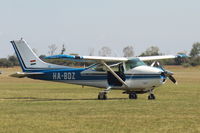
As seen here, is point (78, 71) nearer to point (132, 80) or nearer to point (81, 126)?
point (132, 80)

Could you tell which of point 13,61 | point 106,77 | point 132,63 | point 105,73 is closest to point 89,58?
point 105,73

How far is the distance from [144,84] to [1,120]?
32.1 feet

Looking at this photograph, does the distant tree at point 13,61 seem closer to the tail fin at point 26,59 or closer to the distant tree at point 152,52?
the distant tree at point 152,52

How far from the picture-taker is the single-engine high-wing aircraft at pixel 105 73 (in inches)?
863

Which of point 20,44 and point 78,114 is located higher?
point 20,44

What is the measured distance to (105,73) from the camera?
75.4 feet

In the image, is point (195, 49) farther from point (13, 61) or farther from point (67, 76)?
point (67, 76)

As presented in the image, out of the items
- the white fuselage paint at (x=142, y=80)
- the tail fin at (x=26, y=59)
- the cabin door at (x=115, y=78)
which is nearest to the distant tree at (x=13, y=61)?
the tail fin at (x=26, y=59)

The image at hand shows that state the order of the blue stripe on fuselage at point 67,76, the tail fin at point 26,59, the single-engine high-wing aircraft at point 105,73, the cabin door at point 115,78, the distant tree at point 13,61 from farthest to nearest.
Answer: the distant tree at point 13,61
the tail fin at point 26,59
the blue stripe on fuselage at point 67,76
the cabin door at point 115,78
the single-engine high-wing aircraft at point 105,73

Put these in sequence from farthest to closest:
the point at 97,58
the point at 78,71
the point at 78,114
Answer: the point at 78,71, the point at 97,58, the point at 78,114

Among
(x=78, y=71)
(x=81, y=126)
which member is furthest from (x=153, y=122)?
(x=78, y=71)

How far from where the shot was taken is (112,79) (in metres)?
22.9

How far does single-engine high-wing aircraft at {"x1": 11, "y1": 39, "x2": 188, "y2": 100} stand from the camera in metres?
21.9

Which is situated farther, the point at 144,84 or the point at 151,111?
the point at 144,84
